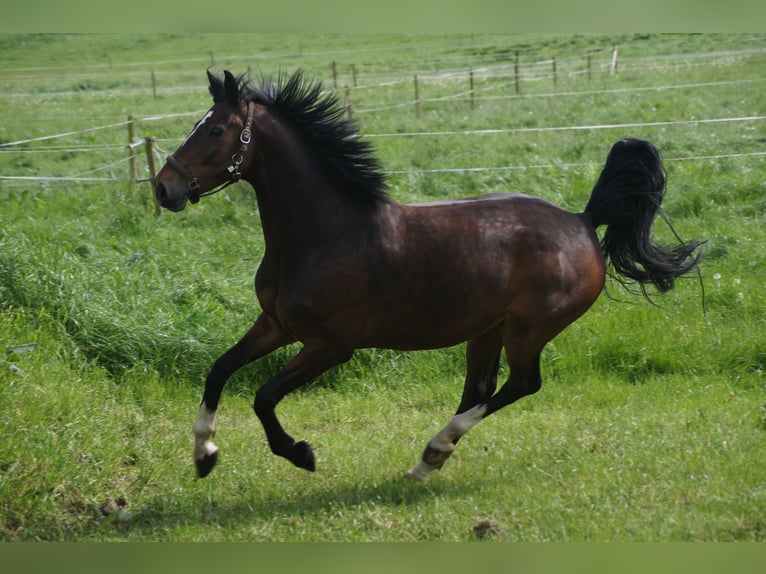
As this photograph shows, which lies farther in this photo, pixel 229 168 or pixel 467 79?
pixel 467 79

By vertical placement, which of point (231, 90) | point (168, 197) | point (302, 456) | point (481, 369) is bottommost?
point (302, 456)

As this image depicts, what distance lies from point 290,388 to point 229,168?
120 cm

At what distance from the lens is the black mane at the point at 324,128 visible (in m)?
4.96

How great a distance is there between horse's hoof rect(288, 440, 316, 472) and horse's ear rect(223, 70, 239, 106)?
1845mm

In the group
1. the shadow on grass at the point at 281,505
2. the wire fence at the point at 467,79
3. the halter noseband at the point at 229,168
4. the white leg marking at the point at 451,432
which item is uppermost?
the halter noseband at the point at 229,168

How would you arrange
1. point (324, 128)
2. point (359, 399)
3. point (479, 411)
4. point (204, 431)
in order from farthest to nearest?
1. point (359, 399)
2. point (479, 411)
3. point (324, 128)
4. point (204, 431)

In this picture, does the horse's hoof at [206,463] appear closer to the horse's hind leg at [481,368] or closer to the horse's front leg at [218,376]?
the horse's front leg at [218,376]

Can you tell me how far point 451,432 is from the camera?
5086mm

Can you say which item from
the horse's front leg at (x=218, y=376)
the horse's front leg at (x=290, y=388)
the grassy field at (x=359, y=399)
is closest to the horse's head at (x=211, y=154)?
the horse's front leg at (x=218, y=376)

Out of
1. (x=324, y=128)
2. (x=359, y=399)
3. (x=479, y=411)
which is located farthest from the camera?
(x=359, y=399)

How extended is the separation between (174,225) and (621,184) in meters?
6.02

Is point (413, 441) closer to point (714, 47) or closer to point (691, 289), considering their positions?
point (691, 289)

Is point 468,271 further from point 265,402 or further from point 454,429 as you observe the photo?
point 265,402

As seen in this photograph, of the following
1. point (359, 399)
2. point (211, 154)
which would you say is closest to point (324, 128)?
point (211, 154)
